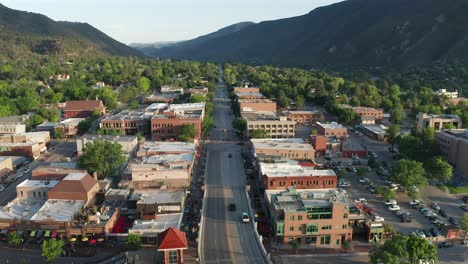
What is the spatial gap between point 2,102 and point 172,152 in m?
54.1

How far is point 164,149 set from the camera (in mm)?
48219

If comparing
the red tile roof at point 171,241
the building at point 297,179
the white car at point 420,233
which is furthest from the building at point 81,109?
the white car at point 420,233

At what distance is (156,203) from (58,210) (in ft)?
27.3

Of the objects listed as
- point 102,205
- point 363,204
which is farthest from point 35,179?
point 363,204

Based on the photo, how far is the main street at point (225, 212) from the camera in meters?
28.5

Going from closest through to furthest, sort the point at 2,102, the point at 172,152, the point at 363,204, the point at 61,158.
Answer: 1. the point at 363,204
2. the point at 172,152
3. the point at 61,158
4. the point at 2,102

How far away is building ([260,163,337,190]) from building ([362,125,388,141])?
91.2ft

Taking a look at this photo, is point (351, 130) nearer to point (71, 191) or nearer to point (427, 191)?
point (427, 191)

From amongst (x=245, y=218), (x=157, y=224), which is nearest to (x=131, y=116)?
(x=157, y=224)

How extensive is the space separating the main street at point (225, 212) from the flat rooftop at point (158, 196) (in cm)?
267

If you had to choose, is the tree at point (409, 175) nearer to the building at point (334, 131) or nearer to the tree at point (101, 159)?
the building at point (334, 131)

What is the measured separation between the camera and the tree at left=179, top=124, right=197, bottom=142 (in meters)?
56.8

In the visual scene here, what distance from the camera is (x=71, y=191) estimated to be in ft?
118

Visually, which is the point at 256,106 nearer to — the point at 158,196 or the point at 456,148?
the point at 456,148
